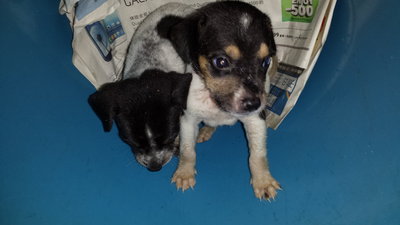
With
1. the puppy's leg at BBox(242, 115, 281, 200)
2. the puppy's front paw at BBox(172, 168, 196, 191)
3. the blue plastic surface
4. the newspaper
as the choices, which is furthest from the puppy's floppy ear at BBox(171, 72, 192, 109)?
the newspaper

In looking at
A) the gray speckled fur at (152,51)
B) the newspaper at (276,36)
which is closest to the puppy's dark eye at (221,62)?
the gray speckled fur at (152,51)

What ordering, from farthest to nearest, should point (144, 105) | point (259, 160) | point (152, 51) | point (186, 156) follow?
point (152, 51)
point (186, 156)
point (259, 160)
point (144, 105)

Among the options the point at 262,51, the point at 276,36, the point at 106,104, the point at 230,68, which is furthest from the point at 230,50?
the point at 276,36

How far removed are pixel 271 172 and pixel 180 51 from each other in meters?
1.42

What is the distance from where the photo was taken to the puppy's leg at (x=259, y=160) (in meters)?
3.33

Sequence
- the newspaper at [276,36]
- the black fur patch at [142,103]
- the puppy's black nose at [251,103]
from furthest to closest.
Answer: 1. the newspaper at [276,36]
2. the black fur patch at [142,103]
3. the puppy's black nose at [251,103]

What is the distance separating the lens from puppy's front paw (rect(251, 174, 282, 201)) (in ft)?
10.8

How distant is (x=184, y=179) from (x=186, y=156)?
23 cm

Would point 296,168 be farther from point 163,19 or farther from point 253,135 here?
point 163,19

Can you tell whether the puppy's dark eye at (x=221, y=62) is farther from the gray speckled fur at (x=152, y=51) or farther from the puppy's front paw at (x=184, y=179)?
the puppy's front paw at (x=184, y=179)

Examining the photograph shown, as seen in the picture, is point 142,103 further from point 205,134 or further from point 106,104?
point 205,134

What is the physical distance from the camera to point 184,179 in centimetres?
351

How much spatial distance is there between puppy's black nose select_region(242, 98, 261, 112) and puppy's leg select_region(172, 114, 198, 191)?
2.53 ft

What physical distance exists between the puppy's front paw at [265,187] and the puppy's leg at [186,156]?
1.92 feet
